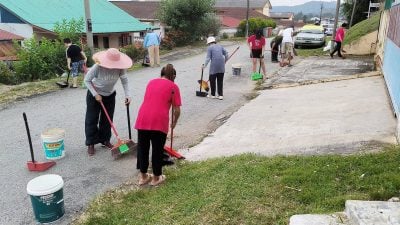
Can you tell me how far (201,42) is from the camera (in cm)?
3028

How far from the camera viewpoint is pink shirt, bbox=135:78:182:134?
472cm

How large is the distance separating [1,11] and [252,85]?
1978cm

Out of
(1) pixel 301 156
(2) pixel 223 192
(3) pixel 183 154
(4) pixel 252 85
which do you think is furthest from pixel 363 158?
(4) pixel 252 85

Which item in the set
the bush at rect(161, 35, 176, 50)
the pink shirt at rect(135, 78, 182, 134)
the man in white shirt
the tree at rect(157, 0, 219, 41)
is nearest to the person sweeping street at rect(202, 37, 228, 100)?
the pink shirt at rect(135, 78, 182, 134)

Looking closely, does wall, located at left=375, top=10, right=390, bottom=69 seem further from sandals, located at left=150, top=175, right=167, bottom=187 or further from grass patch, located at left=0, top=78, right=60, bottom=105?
grass patch, located at left=0, top=78, right=60, bottom=105

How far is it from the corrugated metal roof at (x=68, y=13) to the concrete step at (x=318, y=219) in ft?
78.5

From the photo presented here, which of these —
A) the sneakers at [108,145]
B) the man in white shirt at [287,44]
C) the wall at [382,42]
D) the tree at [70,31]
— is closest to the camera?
the sneakers at [108,145]

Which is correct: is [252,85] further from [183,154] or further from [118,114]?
[183,154]

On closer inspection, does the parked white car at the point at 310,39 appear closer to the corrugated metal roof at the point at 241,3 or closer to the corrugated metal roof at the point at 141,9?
the corrugated metal roof at the point at 141,9

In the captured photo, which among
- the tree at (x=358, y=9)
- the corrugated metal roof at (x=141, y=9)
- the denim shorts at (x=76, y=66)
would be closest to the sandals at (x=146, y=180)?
→ the denim shorts at (x=76, y=66)

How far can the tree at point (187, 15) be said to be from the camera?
2812cm

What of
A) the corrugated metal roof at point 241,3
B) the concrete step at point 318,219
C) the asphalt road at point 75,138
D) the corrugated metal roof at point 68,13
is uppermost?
the corrugated metal roof at point 241,3

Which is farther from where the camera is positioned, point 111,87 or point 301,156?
point 111,87

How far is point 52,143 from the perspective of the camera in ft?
19.1
